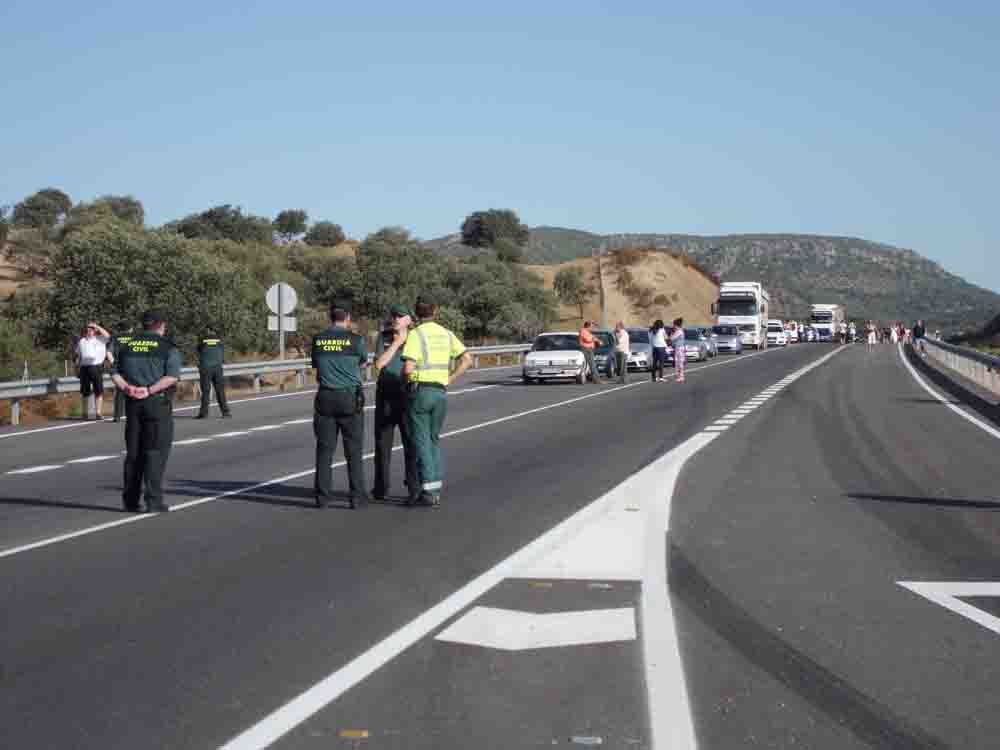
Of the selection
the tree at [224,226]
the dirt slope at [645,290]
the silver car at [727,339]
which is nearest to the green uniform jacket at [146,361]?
the silver car at [727,339]

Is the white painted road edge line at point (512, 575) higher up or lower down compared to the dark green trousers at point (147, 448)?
lower down

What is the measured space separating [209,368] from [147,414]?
13740 millimetres

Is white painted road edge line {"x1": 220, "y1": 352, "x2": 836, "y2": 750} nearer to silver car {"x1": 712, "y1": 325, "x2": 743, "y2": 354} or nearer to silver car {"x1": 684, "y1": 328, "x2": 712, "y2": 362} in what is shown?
silver car {"x1": 684, "y1": 328, "x2": 712, "y2": 362}

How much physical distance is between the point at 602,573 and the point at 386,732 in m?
3.77

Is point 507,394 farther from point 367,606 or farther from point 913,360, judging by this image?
point 913,360

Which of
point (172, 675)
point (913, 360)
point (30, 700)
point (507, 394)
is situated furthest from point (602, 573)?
point (913, 360)

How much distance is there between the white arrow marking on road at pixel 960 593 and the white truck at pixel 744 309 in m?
70.2

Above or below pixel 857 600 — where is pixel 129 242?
above

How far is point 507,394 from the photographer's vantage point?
33.6 metres

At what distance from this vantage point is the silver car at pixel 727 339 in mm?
74375

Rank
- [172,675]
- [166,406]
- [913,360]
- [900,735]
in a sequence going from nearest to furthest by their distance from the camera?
[900,735], [172,675], [166,406], [913,360]

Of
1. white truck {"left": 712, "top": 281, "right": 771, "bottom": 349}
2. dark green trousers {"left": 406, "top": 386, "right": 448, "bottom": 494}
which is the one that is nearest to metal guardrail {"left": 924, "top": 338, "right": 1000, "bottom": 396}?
dark green trousers {"left": 406, "top": 386, "right": 448, "bottom": 494}

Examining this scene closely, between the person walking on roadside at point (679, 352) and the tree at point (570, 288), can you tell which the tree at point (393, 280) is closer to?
the person walking on roadside at point (679, 352)

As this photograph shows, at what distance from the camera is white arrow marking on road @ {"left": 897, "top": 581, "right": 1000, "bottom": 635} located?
773 cm
